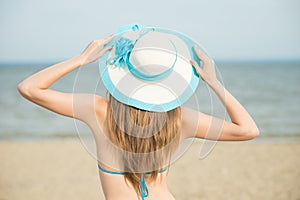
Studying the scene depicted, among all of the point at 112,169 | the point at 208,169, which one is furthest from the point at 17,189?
the point at 112,169

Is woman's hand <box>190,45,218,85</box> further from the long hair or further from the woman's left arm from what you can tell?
the woman's left arm

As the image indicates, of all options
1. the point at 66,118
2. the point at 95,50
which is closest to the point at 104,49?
→ the point at 95,50

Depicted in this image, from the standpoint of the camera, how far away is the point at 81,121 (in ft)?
5.77

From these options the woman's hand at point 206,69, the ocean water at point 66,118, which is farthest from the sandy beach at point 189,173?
the woman's hand at point 206,69

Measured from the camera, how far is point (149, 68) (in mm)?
1693

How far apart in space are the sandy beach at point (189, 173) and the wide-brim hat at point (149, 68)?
391cm

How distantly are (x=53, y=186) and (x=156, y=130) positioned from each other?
473cm

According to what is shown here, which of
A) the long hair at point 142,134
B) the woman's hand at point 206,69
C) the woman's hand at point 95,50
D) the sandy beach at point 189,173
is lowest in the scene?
the sandy beach at point 189,173

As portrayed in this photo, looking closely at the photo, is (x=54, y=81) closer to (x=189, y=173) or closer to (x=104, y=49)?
(x=104, y=49)

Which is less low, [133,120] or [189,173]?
[133,120]

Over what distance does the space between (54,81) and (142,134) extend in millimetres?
406

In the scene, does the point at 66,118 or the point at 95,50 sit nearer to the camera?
the point at 95,50

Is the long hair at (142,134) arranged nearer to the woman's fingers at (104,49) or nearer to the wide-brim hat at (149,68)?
the wide-brim hat at (149,68)

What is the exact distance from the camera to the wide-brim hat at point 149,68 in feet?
5.56
